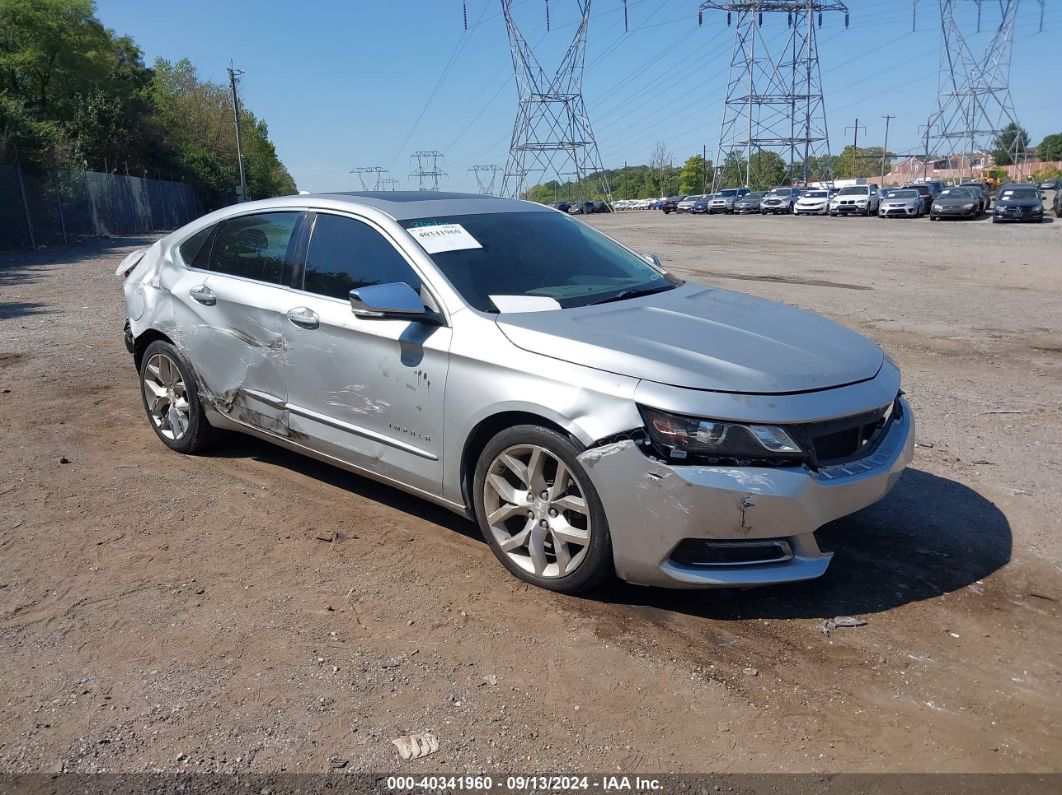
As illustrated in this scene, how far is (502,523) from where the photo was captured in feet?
13.0

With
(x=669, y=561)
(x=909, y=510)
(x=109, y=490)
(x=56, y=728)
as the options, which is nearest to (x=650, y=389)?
(x=669, y=561)

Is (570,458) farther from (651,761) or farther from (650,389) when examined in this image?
(651,761)

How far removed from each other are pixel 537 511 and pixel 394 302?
115 cm

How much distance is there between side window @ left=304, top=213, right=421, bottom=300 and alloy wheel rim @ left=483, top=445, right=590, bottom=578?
1.07 meters

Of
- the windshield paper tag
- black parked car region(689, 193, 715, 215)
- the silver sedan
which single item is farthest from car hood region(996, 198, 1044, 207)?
the windshield paper tag

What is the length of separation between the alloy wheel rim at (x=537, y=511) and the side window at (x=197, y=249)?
2.78m

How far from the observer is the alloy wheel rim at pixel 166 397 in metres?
5.61

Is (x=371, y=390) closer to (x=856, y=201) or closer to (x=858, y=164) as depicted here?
(x=856, y=201)

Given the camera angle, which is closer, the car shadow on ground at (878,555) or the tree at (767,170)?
the car shadow on ground at (878,555)

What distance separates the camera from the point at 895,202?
43.7 metres

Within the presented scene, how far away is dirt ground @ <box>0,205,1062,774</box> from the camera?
9.34 ft

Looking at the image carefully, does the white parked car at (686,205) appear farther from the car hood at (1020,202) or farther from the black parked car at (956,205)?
the car hood at (1020,202)

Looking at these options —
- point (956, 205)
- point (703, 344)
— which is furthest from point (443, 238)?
point (956, 205)

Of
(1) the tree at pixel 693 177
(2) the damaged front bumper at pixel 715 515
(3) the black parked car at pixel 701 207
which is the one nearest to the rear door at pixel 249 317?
(2) the damaged front bumper at pixel 715 515
